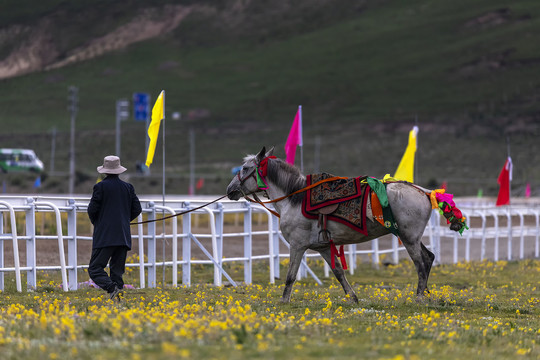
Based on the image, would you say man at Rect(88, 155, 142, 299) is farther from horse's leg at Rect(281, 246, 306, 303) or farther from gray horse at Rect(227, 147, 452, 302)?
horse's leg at Rect(281, 246, 306, 303)

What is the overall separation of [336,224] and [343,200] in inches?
14.2

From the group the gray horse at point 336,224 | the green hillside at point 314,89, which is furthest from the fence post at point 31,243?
the green hillside at point 314,89

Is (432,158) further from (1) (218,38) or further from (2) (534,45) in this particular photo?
(1) (218,38)

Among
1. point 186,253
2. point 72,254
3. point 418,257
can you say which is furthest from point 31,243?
point 418,257

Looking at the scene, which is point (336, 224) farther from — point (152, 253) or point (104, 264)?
point (152, 253)

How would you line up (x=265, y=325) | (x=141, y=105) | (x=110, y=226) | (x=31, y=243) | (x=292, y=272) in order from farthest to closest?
(x=141, y=105), (x=31, y=243), (x=292, y=272), (x=110, y=226), (x=265, y=325)

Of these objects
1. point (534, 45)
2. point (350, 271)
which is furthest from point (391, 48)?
point (350, 271)

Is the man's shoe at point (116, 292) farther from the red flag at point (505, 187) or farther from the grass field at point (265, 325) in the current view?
the red flag at point (505, 187)

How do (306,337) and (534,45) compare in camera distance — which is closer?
(306,337)

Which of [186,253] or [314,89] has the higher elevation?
[314,89]

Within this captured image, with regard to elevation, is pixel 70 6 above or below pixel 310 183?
above

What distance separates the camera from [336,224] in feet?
43.1

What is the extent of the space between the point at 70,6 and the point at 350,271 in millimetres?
125305

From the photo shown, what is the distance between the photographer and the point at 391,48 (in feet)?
585
